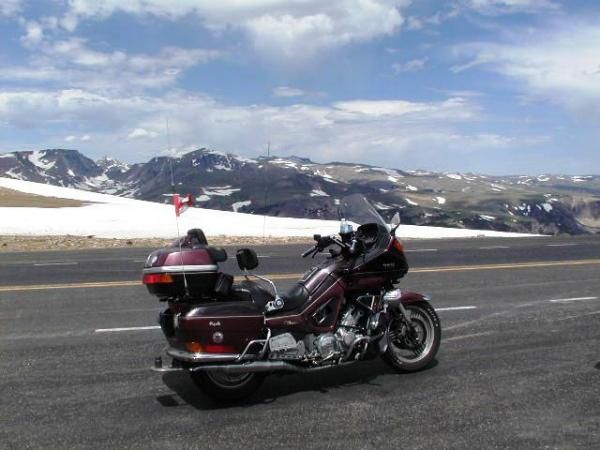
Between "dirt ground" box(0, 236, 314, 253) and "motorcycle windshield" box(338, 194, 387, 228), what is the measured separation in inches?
695

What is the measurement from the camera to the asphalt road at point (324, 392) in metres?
4.79

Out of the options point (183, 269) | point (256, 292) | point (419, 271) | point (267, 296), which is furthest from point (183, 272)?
point (419, 271)

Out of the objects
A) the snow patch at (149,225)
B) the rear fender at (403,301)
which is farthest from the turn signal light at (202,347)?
the snow patch at (149,225)

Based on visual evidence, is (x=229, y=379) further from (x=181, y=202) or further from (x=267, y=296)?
(x=181, y=202)

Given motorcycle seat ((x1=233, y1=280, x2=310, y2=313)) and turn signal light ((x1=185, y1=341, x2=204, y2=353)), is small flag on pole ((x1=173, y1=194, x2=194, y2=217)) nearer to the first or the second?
motorcycle seat ((x1=233, y1=280, x2=310, y2=313))

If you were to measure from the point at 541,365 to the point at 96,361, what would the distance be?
4.79 m

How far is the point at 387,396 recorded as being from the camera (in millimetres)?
5699

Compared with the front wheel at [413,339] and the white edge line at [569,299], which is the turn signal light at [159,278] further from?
the white edge line at [569,299]

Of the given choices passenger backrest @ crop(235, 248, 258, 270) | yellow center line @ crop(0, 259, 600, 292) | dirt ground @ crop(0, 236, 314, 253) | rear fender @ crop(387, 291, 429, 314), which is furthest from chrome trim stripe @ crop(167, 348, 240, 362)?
dirt ground @ crop(0, 236, 314, 253)

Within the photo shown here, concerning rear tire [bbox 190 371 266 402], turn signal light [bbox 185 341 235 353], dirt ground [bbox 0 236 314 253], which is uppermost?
turn signal light [bbox 185 341 235 353]

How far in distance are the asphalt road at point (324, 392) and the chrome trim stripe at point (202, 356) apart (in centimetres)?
46

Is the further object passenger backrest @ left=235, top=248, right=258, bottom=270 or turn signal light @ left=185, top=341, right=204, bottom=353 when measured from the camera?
passenger backrest @ left=235, top=248, right=258, bottom=270

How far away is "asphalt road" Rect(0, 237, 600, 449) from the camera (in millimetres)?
4793

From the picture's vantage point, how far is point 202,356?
5203 millimetres
